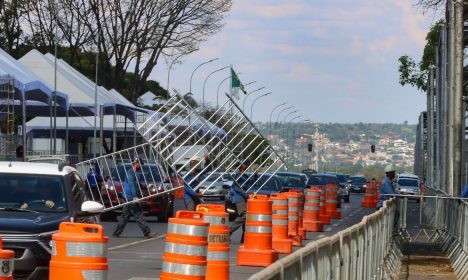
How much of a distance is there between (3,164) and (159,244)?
1002 centimetres

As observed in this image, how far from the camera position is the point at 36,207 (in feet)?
49.4

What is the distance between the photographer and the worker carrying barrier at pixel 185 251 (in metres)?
12.0

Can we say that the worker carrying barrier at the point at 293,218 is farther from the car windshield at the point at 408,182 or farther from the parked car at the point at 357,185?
the parked car at the point at 357,185

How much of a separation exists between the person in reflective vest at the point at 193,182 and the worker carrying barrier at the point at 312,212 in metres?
2.74

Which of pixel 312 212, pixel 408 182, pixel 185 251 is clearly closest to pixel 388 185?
pixel 312 212

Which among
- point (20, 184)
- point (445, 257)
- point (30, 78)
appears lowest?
point (445, 257)

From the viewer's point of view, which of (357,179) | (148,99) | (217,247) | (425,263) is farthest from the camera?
(148,99)

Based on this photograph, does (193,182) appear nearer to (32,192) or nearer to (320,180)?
(32,192)

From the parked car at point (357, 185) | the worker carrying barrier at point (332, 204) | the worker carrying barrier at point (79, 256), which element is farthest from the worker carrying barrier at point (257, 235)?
the parked car at point (357, 185)

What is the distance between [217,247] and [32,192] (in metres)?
2.40

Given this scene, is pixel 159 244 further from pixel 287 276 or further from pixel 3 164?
pixel 287 276

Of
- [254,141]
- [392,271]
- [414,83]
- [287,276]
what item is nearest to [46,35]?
[414,83]

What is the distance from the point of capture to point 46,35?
71.3 meters

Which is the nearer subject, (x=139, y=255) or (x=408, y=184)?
(x=139, y=255)
